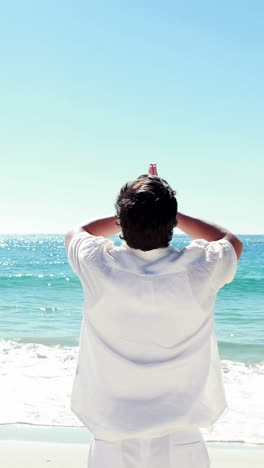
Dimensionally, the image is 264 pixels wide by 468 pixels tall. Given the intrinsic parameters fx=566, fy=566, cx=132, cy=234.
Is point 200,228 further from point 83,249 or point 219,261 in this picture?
point 83,249

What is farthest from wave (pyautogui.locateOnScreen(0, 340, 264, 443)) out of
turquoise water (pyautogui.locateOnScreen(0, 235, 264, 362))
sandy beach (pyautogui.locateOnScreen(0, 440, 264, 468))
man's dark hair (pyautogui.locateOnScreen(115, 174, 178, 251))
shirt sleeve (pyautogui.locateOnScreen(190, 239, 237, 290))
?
man's dark hair (pyautogui.locateOnScreen(115, 174, 178, 251))

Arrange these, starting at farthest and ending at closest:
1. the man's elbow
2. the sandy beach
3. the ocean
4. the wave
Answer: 1. the ocean
2. the wave
3. the sandy beach
4. the man's elbow

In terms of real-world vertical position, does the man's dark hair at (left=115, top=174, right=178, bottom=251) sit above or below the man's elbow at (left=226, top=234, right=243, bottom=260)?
above

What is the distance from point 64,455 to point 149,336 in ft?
9.23

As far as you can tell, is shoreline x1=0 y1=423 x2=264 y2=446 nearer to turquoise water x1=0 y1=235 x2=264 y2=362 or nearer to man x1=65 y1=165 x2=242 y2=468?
man x1=65 y1=165 x2=242 y2=468

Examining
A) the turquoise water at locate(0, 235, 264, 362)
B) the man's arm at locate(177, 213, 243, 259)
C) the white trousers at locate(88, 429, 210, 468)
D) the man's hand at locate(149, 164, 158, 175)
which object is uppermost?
the man's hand at locate(149, 164, 158, 175)

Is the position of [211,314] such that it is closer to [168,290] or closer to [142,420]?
[168,290]

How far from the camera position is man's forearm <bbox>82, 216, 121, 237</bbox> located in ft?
5.40

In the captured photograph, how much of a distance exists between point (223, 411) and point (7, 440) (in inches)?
124

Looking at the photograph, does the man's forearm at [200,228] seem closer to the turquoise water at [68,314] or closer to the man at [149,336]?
the man at [149,336]

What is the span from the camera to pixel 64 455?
390 centimetres

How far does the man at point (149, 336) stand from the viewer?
1424mm

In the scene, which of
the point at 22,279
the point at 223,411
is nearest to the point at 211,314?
the point at 223,411

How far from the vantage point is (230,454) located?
4055 mm
